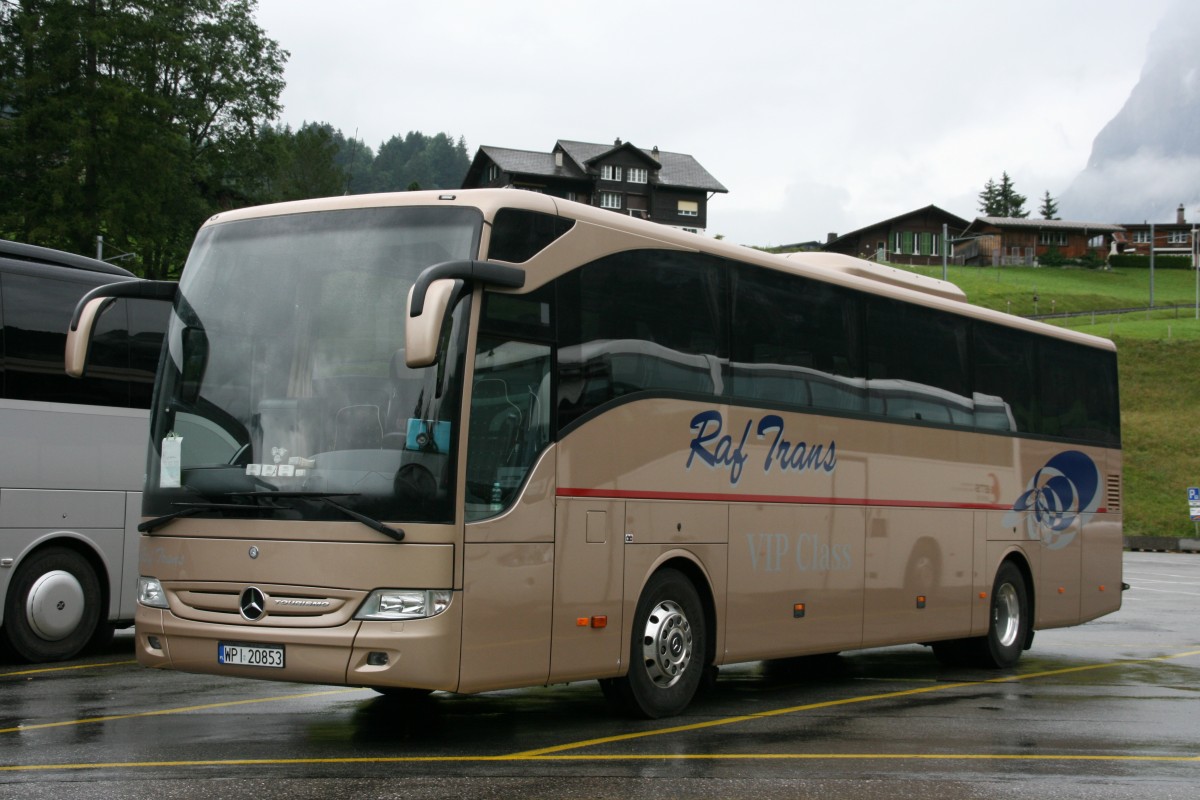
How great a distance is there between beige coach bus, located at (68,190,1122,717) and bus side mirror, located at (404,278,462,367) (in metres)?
0.02

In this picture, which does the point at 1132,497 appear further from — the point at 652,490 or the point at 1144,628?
the point at 652,490

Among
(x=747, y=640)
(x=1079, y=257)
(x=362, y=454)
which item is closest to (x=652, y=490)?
(x=747, y=640)

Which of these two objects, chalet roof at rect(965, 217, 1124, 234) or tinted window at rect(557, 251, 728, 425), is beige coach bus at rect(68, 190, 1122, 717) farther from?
chalet roof at rect(965, 217, 1124, 234)

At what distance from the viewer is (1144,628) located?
21000mm

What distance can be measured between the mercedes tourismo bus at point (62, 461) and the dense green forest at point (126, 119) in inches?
1664

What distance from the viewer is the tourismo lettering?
11.1m

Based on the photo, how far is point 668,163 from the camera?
118375mm

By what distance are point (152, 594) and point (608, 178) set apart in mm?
101245

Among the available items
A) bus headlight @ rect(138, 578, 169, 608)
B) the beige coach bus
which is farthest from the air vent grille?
bus headlight @ rect(138, 578, 169, 608)

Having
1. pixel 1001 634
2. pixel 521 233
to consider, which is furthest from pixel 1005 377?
pixel 521 233

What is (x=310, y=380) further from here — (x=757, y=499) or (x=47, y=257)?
(x=47, y=257)

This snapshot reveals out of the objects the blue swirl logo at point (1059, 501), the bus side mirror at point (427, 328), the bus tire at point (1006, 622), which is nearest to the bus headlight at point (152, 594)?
the bus side mirror at point (427, 328)

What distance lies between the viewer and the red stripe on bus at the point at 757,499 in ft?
32.7

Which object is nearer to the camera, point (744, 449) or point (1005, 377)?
point (744, 449)
